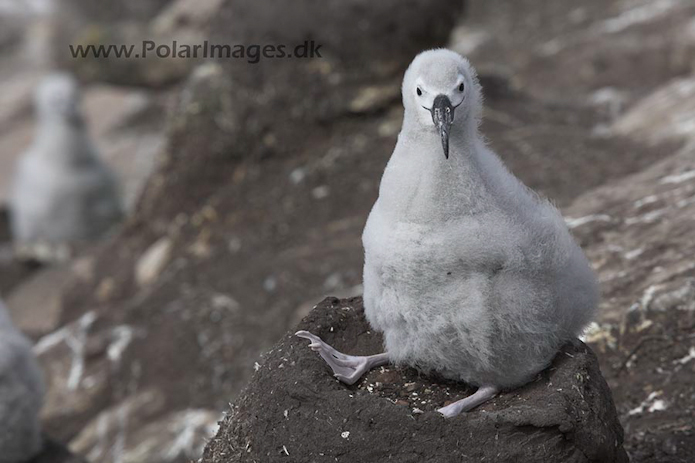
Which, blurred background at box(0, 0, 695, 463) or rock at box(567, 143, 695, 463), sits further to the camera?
blurred background at box(0, 0, 695, 463)

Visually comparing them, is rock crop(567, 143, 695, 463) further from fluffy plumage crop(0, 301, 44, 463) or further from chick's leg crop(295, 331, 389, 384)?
fluffy plumage crop(0, 301, 44, 463)

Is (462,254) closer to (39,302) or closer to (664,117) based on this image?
(664,117)

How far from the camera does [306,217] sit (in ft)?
30.2

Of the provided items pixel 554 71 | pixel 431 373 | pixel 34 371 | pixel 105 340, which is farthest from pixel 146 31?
pixel 431 373

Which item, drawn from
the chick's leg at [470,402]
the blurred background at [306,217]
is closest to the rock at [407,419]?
the chick's leg at [470,402]

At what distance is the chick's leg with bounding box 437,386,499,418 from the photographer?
3939 mm

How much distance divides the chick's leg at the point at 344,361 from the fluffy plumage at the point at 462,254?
20 cm

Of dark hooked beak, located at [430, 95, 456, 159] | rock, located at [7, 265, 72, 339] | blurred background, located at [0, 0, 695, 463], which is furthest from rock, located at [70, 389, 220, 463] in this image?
dark hooked beak, located at [430, 95, 456, 159]

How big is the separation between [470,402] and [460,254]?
58 centimetres

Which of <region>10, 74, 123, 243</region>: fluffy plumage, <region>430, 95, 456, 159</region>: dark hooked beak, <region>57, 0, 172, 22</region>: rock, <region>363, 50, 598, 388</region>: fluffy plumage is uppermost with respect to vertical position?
<region>57, 0, 172, 22</region>: rock

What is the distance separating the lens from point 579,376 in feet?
13.2

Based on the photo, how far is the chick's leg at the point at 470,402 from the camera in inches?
155

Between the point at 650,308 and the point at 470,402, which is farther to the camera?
the point at 650,308

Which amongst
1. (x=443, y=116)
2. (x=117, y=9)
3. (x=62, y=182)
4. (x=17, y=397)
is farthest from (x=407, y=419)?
(x=117, y=9)
